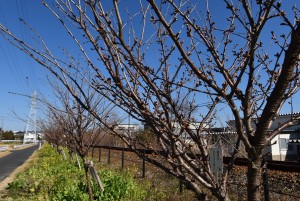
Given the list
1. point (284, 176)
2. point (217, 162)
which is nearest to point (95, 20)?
point (217, 162)

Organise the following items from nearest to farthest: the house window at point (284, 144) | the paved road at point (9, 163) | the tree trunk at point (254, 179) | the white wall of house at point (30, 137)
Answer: the tree trunk at point (254, 179) < the paved road at point (9, 163) < the house window at point (284, 144) < the white wall of house at point (30, 137)

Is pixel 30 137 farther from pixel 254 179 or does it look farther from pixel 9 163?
pixel 254 179

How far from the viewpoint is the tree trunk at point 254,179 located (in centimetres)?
188

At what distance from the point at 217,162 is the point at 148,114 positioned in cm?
132

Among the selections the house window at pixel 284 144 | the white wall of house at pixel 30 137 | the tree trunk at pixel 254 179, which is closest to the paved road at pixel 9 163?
the tree trunk at pixel 254 179

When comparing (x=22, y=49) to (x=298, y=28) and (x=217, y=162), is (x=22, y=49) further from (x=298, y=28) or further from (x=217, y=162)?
(x=217, y=162)

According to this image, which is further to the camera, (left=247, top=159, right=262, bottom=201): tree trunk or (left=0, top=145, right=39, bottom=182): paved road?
(left=0, top=145, right=39, bottom=182): paved road

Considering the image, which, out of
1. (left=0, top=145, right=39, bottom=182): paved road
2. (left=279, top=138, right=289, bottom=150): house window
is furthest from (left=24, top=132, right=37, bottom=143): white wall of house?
(left=279, top=138, right=289, bottom=150): house window

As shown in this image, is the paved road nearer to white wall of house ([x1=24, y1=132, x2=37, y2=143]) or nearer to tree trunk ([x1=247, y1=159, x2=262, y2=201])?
tree trunk ([x1=247, y1=159, x2=262, y2=201])

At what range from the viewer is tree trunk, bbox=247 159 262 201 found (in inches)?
74.1

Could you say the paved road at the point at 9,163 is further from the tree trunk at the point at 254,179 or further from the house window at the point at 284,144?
the house window at the point at 284,144

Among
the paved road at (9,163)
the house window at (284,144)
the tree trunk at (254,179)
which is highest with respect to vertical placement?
the house window at (284,144)

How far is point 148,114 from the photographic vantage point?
1.98 meters

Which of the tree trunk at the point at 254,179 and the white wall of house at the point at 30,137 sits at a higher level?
the white wall of house at the point at 30,137
